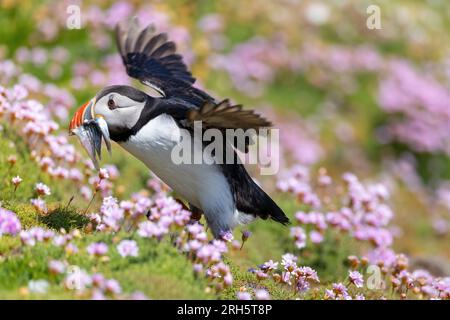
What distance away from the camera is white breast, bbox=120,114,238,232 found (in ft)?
18.0

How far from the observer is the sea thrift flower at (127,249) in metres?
4.61

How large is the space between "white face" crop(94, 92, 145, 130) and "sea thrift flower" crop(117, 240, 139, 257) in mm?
1199

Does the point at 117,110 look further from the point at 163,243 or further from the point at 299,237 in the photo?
the point at 299,237

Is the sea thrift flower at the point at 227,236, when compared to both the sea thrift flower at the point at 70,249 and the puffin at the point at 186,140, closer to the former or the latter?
the puffin at the point at 186,140

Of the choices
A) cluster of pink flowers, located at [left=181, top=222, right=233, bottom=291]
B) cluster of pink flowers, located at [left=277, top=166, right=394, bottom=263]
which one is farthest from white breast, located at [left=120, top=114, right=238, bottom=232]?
cluster of pink flowers, located at [left=277, top=166, right=394, bottom=263]

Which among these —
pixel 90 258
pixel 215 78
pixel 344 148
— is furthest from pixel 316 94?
pixel 90 258

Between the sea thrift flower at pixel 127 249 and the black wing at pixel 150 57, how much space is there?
8.67ft

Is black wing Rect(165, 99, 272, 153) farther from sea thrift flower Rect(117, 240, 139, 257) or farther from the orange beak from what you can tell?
sea thrift flower Rect(117, 240, 139, 257)

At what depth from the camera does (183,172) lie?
220 inches

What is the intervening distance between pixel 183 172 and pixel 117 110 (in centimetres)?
70

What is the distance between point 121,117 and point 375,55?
42.9 ft

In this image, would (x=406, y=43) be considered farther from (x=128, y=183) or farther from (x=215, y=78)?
(x=128, y=183)
